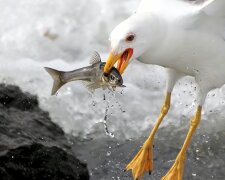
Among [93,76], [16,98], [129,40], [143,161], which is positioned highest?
[129,40]

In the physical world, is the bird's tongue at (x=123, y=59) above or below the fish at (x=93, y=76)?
above

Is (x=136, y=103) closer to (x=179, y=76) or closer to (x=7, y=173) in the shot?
(x=179, y=76)

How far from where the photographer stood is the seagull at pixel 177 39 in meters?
3.46

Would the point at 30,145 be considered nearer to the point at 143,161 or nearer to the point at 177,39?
the point at 143,161

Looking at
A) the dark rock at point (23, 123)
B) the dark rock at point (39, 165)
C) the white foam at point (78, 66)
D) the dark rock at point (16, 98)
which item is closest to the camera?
the dark rock at point (39, 165)

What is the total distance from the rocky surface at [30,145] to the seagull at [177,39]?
922 millimetres

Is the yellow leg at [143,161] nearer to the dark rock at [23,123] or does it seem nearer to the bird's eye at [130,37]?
the dark rock at [23,123]

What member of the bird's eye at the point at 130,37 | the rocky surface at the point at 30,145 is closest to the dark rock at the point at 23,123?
the rocky surface at the point at 30,145

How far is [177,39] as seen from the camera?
367 centimetres

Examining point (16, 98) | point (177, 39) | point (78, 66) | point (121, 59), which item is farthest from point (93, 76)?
point (78, 66)

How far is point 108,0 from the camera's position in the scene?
7156 millimetres

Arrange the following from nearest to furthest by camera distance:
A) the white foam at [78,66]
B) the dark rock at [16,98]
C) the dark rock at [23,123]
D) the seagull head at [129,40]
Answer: the seagull head at [129,40] < the dark rock at [23,123] < the dark rock at [16,98] < the white foam at [78,66]

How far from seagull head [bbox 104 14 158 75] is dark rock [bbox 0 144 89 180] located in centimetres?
93

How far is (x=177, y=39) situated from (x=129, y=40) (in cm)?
38
